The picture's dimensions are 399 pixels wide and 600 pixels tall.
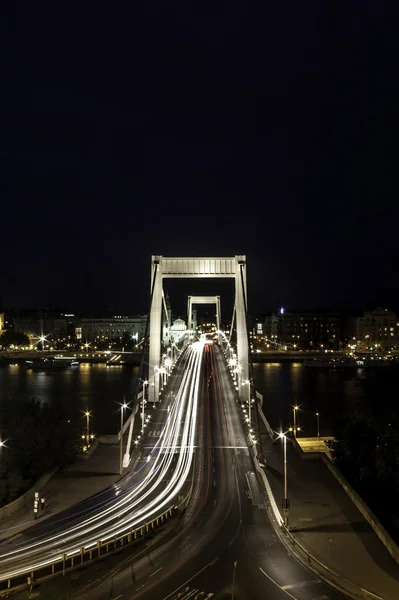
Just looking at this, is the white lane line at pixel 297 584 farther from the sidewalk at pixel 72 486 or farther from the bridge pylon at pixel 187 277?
the bridge pylon at pixel 187 277

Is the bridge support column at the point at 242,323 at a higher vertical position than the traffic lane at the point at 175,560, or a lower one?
higher

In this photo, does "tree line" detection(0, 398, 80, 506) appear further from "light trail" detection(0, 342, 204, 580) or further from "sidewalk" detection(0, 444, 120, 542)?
"light trail" detection(0, 342, 204, 580)

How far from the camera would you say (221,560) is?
6816mm

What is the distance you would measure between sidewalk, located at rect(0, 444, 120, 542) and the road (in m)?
A: 1.96

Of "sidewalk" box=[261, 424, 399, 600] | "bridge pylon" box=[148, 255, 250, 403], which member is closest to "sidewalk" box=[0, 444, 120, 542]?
"sidewalk" box=[261, 424, 399, 600]

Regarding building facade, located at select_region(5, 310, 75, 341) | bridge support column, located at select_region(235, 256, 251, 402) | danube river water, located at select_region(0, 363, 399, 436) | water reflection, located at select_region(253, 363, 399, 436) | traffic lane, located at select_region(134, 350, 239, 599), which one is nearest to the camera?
traffic lane, located at select_region(134, 350, 239, 599)

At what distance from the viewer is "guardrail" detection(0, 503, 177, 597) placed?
239 inches

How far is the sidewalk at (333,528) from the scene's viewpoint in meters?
6.47

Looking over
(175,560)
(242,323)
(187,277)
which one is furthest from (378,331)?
(175,560)

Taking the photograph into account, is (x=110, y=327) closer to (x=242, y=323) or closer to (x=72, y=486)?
(x=242, y=323)

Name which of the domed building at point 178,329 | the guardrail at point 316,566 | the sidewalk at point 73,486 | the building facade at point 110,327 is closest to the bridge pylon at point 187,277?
the sidewalk at point 73,486

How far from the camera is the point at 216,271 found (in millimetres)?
19438

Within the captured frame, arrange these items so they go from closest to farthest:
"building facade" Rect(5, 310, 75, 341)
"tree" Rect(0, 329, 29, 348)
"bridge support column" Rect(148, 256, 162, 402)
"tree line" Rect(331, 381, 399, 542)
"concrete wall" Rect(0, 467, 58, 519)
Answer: "concrete wall" Rect(0, 467, 58, 519) < "tree line" Rect(331, 381, 399, 542) < "bridge support column" Rect(148, 256, 162, 402) < "tree" Rect(0, 329, 29, 348) < "building facade" Rect(5, 310, 75, 341)

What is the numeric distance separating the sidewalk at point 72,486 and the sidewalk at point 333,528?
342 centimetres
